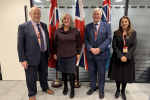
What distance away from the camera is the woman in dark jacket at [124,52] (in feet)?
6.15

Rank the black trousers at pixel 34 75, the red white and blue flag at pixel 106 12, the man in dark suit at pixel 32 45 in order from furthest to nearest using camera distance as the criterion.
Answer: the red white and blue flag at pixel 106 12 < the black trousers at pixel 34 75 < the man in dark suit at pixel 32 45

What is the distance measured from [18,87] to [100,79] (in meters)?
2.04

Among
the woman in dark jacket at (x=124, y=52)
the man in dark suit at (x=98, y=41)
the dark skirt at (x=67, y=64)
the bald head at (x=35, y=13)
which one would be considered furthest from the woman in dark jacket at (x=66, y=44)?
the woman in dark jacket at (x=124, y=52)

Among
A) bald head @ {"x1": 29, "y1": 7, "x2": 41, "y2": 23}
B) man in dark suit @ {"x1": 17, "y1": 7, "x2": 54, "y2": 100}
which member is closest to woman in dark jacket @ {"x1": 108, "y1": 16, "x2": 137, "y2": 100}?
man in dark suit @ {"x1": 17, "y1": 7, "x2": 54, "y2": 100}

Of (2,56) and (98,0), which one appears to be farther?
(2,56)

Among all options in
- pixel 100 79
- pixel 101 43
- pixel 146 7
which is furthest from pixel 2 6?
pixel 146 7

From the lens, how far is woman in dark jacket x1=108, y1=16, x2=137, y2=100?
1.87m

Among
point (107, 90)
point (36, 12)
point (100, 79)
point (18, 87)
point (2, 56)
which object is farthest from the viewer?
point (2, 56)

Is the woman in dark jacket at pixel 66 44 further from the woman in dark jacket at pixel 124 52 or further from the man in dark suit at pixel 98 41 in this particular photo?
the woman in dark jacket at pixel 124 52

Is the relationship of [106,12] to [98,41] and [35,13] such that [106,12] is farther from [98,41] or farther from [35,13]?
[35,13]

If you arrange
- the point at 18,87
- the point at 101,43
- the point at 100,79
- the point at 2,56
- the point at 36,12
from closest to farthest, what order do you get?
1. the point at 36,12
2. the point at 101,43
3. the point at 100,79
4. the point at 18,87
5. the point at 2,56

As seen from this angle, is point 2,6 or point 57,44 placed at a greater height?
point 2,6

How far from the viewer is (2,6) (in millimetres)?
2635

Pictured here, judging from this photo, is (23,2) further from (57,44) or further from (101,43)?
(101,43)
